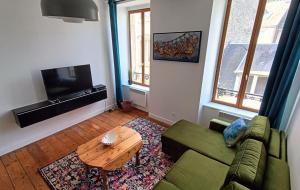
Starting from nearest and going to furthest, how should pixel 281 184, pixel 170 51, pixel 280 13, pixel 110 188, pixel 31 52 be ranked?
1. pixel 281 184
2. pixel 110 188
3. pixel 280 13
4. pixel 31 52
5. pixel 170 51

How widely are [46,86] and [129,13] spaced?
271 cm

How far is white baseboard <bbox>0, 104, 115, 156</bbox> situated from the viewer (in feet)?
→ 8.97

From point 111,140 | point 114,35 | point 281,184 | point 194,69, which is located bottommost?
point 111,140

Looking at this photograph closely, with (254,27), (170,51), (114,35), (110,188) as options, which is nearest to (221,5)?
(254,27)

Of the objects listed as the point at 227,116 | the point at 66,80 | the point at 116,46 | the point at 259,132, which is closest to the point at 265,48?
the point at 227,116

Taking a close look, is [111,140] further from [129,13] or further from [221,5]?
[129,13]

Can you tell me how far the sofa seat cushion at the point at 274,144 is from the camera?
150cm

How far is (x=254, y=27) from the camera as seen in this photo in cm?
243

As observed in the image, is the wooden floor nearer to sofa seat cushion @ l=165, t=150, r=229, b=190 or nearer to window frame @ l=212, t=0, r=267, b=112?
sofa seat cushion @ l=165, t=150, r=229, b=190

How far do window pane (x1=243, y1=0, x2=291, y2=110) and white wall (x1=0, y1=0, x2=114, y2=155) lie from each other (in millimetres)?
3245

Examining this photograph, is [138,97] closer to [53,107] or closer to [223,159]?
[53,107]

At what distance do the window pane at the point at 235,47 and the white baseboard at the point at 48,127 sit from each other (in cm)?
303

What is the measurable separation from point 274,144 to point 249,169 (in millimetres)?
756

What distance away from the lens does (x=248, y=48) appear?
255 centimetres
